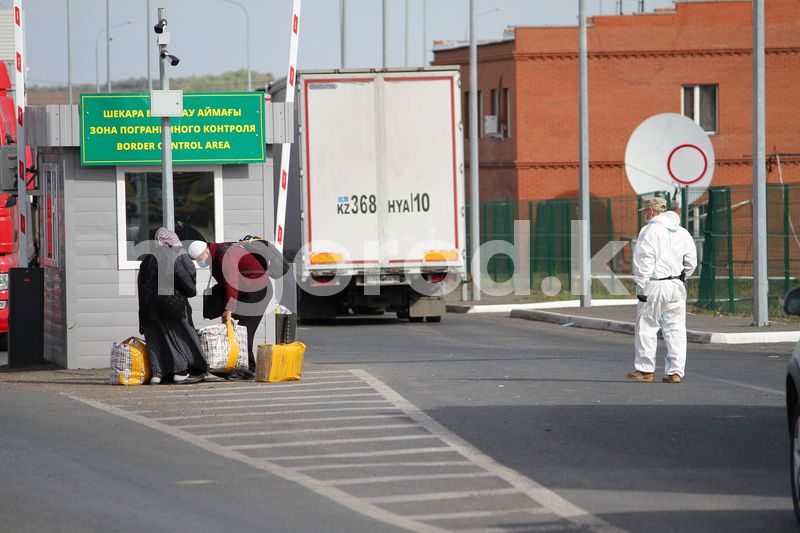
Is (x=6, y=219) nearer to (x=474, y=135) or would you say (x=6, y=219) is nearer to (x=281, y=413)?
(x=281, y=413)

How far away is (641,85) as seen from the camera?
1783 inches

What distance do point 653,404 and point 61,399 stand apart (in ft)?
18.0

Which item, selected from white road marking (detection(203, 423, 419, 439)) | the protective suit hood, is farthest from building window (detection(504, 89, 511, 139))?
white road marking (detection(203, 423, 419, 439))

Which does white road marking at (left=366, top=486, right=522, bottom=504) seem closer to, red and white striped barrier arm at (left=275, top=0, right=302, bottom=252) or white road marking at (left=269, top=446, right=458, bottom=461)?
white road marking at (left=269, top=446, right=458, bottom=461)

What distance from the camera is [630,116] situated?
149ft

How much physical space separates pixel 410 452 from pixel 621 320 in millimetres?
14227

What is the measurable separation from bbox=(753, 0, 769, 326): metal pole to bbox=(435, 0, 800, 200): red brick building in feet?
79.1

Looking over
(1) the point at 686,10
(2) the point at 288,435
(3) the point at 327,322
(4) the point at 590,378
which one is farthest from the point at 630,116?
(2) the point at 288,435

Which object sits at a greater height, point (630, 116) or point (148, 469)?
point (630, 116)

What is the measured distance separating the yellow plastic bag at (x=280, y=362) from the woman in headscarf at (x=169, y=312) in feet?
2.01

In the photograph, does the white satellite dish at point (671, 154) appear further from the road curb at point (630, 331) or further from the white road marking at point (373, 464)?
the white road marking at point (373, 464)

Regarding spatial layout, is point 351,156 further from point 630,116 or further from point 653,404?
point 630,116

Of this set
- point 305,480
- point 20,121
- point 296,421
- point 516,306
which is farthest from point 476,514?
point 516,306

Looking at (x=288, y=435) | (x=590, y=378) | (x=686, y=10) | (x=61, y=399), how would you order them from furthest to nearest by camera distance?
(x=686, y=10)
(x=590, y=378)
(x=61, y=399)
(x=288, y=435)
